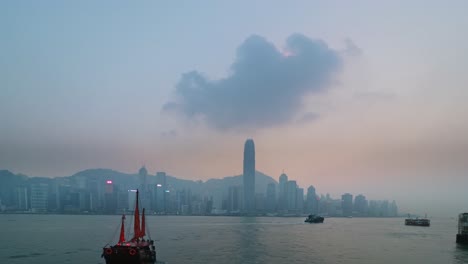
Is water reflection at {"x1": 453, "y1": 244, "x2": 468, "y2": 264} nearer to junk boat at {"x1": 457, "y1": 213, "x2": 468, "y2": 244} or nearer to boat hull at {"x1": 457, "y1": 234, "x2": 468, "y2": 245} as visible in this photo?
boat hull at {"x1": 457, "y1": 234, "x2": 468, "y2": 245}

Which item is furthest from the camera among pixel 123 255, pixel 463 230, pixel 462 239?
pixel 463 230

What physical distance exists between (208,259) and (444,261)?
45457 millimetres

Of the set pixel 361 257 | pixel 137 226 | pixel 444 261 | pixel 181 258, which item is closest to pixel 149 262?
pixel 137 226

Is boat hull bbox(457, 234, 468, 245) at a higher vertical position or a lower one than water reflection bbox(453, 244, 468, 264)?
lower

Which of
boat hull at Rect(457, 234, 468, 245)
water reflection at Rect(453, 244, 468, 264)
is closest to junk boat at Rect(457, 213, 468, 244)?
boat hull at Rect(457, 234, 468, 245)

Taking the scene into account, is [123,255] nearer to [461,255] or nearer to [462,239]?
[461,255]

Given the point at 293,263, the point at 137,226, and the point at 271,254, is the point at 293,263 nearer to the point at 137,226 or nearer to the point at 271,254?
the point at 271,254

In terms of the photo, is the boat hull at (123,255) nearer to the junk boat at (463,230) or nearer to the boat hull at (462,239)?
the boat hull at (462,239)

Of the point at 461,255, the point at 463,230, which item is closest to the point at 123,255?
the point at 461,255

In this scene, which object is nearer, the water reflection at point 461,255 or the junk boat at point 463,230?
the water reflection at point 461,255

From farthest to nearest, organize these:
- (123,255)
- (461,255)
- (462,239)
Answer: (462,239) → (461,255) → (123,255)

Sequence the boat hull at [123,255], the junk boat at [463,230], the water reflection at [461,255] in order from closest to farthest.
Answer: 1. the boat hull at [123,255]
2. the water reflection at [461,255]
3. the junk boat at [463,230]

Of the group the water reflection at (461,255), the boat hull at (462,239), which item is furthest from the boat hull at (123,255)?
the boat hull at (462,239)

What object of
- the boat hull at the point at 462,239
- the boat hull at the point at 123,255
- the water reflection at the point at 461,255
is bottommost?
the boat hull at the point at 462,239
